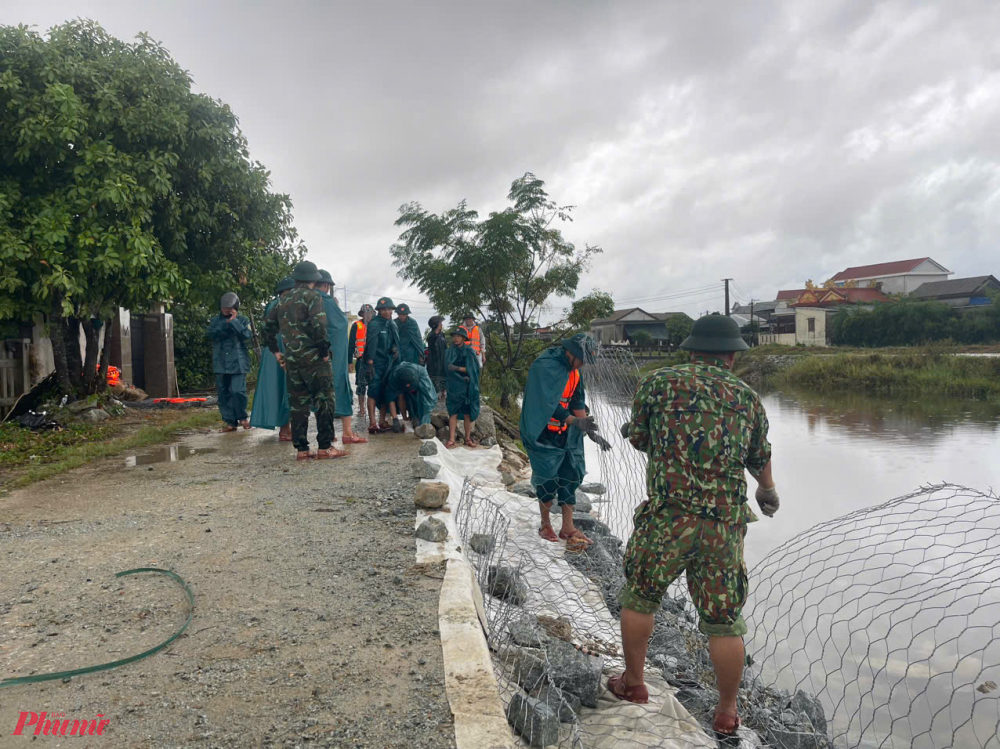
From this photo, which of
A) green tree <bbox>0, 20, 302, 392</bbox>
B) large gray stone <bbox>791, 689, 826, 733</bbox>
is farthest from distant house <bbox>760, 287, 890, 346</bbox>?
large gray stone <bbox>791, 689, 826, 733</bbox>

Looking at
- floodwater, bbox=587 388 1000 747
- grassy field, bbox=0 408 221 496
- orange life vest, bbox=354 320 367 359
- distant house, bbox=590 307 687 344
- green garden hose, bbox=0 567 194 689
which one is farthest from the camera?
distant house, bbox=590 307 687 344

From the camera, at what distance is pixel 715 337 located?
289 cm

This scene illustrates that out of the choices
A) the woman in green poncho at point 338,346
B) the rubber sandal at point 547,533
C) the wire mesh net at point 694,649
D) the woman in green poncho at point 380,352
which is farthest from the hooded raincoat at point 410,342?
the rubber sandal at point 547,533

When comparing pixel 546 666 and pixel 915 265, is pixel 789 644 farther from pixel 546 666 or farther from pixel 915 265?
pixel 915 265

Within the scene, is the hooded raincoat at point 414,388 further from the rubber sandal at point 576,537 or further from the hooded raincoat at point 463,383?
the rubber sandal at point 576,537

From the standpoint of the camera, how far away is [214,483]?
5.70 meters

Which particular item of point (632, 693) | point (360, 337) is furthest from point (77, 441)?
point (632, 693)

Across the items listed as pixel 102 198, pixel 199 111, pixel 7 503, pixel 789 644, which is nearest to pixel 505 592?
pixel 789 644

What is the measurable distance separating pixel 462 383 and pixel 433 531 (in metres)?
4.07

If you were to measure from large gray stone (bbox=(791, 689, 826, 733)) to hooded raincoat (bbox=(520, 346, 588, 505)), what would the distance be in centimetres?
203

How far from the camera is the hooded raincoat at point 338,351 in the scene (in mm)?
6922

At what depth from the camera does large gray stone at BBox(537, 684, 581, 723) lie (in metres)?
2.91

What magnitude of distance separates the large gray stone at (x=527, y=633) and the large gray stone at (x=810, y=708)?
1813 millimetres

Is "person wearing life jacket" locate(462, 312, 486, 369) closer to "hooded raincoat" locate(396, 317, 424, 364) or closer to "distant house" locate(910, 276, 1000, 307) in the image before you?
"hooded raincoat" locate(396, 317, 424, 364)
